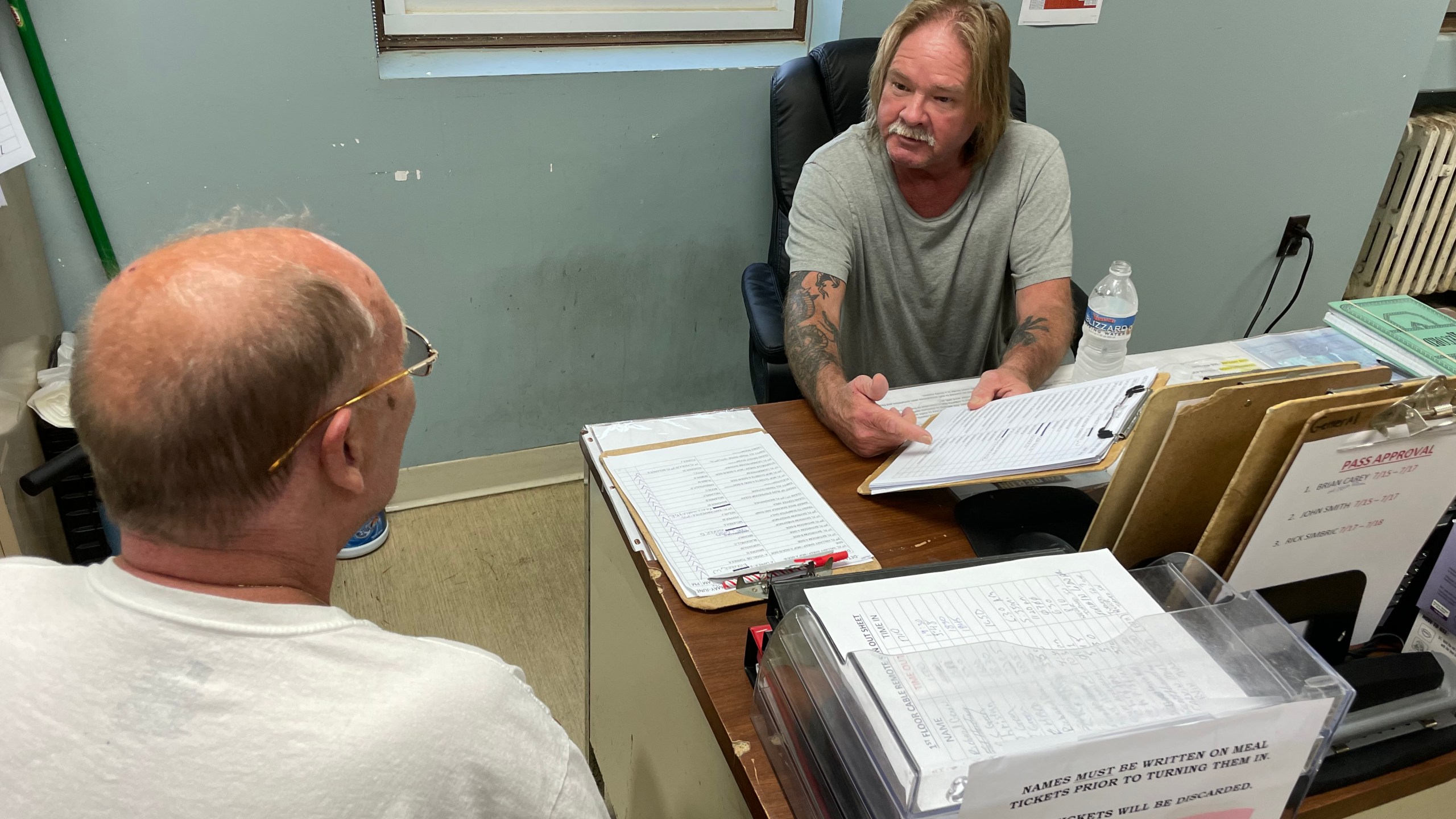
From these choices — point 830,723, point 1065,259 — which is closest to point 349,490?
point 830,723

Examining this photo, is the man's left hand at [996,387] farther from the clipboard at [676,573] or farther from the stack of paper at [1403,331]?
the stack of paper at [1403,331]

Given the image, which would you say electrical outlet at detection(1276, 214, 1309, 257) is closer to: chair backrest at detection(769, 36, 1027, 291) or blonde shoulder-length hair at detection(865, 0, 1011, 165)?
chair backrest at detection(769, 36, 1027, 291)

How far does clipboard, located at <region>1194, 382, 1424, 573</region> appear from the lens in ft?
2.85

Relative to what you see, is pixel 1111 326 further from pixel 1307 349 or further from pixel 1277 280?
pixel 1277 280

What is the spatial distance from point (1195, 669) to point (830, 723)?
29cm

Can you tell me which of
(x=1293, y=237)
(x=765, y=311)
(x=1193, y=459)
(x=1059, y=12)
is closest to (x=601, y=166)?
(x=765, y=311)

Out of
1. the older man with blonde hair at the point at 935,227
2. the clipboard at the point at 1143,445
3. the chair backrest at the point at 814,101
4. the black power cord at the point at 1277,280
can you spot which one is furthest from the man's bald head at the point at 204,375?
the black power cord at the point at 1277,280

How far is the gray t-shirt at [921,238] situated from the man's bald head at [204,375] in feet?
3.72

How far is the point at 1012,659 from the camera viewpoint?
2.44ft

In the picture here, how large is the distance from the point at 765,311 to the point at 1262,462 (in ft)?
3.52

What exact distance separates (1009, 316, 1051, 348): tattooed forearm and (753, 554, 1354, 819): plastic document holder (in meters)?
0.84

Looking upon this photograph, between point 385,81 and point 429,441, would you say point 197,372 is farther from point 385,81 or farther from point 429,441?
point 429,441

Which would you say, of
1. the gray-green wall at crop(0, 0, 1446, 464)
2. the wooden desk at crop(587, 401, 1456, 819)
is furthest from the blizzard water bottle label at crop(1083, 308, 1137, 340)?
the gray-green wall at crop(0, 0, 1446, 464)

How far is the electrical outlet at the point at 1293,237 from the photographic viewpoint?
9.30 ft
